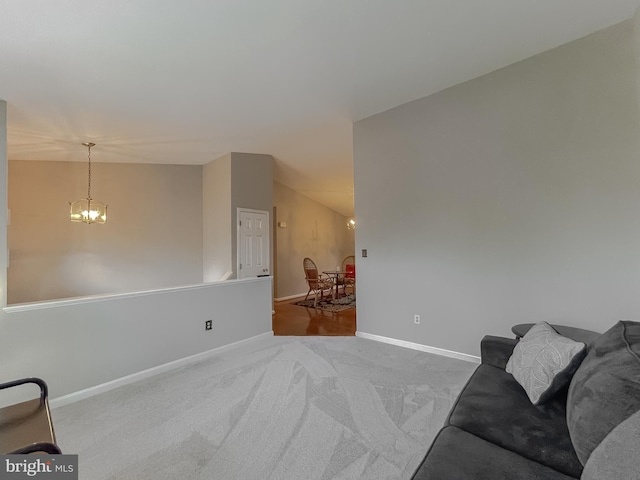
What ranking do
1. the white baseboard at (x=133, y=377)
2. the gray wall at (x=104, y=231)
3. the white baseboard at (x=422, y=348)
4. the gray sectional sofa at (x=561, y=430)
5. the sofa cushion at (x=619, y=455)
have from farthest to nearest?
1. the gray wall at (x=104, y=231)
2. the white baseboard at (x=422, y=348)
3. the white baseboard at (x=133, y=377)
4. the gray sectional sofa at (x=561, y=430)
5. the sofa cushion at (x=619, y=455)

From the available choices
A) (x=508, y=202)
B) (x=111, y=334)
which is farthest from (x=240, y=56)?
(x=508, y=202)

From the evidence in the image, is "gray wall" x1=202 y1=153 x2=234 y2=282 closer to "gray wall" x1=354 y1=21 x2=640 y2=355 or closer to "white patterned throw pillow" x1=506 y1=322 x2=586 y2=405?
"gray wall" x1=354 y1=21 x2=640 y2=355

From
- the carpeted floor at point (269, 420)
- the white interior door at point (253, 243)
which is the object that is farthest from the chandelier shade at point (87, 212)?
the carpeted floor at point (269, 420)

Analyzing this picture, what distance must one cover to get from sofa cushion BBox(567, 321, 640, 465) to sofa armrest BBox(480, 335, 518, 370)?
586 mm

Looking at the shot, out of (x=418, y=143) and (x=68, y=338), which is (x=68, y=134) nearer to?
(x=68, y=338)

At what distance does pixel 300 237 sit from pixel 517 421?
6563mm

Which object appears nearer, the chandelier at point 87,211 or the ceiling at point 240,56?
the ceiling at point 240,56

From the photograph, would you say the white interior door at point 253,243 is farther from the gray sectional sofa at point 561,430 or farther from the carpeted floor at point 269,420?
the gray sectional sofa at point 561,430

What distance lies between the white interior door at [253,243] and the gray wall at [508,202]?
2039mm

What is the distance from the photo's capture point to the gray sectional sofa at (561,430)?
35.0 inches

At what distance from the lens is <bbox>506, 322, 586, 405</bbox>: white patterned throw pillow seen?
4.62ft

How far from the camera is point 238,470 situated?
1.61m

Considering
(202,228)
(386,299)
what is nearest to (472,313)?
(386,299)

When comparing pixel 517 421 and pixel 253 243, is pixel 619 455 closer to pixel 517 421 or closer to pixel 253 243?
pixel 517 421
